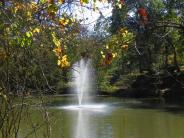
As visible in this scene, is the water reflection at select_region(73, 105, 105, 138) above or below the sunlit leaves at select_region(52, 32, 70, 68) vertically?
below

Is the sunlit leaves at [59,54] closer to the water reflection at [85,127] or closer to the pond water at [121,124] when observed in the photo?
the pond water at [121,124]

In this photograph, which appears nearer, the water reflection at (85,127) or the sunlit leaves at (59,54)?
the sunlit leaves at (59,54)

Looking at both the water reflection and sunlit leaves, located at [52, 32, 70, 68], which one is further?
the water reflection

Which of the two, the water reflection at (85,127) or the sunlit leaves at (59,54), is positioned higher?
the sunlit leaves at (59,54)

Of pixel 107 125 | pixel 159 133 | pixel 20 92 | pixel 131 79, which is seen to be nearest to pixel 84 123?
pixel 107 125

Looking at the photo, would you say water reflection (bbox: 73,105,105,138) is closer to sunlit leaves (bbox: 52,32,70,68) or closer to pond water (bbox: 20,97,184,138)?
pond water (bbox: 20,97,184,138)

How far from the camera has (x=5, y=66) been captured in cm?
336

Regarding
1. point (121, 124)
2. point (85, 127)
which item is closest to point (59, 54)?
point (85, 127)

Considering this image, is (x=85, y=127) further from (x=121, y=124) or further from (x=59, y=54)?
(x=59, y=54)

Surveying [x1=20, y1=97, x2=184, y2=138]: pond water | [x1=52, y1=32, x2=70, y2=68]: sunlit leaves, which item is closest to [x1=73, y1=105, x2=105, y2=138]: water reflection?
[x1=20, y1=97, x2=184, y2=138]: pond water

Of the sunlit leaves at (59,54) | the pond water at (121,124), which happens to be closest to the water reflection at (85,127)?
the pond water at (121,124)

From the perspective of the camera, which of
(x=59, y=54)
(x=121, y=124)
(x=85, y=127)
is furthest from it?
(x=121, y=124)

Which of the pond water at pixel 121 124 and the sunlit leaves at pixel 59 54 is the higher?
the sunlit leaves at pixel 59 54

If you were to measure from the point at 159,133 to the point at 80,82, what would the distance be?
23328mm
